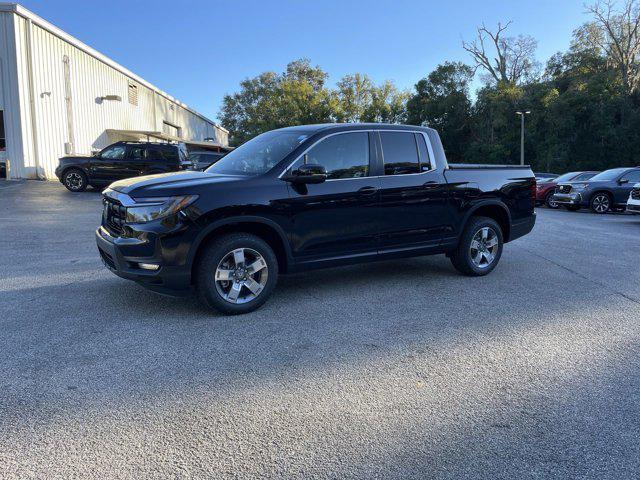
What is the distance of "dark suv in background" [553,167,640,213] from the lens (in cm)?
1727

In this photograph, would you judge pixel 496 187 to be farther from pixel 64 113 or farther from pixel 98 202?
pixel 64 113

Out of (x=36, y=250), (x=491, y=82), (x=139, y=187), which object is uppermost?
(x=491, y=82)

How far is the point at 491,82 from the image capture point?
193 feet

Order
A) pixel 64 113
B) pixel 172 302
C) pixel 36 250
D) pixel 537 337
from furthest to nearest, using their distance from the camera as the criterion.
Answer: pixel 64 113 < pixel 36 250 < pixel 172 302 < pixel 537 337

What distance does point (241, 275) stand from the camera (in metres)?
5.07

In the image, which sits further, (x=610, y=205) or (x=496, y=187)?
(x=610, y=205)

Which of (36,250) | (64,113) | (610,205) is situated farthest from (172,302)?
(64,113)

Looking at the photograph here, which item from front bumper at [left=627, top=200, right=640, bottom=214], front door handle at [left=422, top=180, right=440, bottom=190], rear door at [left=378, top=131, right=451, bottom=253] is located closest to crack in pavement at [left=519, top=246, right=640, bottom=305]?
rear door at [left=378, top=131, right=451, bottom=253]

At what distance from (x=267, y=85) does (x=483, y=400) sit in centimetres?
7849

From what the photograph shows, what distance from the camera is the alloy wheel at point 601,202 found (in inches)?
686

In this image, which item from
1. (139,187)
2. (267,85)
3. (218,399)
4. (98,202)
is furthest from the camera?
(267,85)

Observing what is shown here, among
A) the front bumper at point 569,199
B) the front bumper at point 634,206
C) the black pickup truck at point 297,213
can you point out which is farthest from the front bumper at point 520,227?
the front bumper at point 569,199

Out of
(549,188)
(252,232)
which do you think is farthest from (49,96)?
(252,232)

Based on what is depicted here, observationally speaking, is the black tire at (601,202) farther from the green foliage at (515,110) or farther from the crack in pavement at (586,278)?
the green foliage at (515,110)
